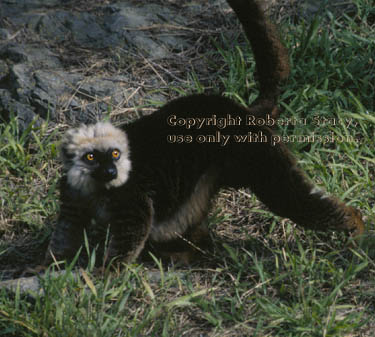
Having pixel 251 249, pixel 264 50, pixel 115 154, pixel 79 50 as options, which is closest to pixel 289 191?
pixel 251 249

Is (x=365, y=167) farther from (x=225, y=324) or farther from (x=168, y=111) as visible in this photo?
(x=225, y=324)

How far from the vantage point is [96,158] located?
3389mm

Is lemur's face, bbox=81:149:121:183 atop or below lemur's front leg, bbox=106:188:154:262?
atop

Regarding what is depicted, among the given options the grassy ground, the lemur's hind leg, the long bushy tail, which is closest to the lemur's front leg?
the grassy ground

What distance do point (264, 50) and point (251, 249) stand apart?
1.23 metres

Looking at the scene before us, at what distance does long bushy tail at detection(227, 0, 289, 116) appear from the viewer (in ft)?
11.9

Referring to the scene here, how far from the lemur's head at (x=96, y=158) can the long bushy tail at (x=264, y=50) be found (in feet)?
2.93

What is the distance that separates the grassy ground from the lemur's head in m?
0.43

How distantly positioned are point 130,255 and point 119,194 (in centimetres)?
35

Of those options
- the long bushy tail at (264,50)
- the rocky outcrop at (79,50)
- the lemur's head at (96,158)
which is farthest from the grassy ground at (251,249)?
the long bushy tail at (264,50)

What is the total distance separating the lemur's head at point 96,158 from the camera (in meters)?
3.37

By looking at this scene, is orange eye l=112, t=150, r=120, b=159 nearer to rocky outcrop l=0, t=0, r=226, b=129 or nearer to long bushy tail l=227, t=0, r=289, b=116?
long bushy tail l=227, t=0, r=289, b=116

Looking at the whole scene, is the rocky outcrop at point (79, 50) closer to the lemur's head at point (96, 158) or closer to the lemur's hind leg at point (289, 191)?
the lemur's head at point (96, 158)

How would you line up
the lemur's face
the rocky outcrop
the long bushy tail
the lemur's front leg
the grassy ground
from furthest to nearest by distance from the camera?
1. the rocky outcrop
2. the long bushy tail
3. the lemur's front leg
4. the lemur's face
5. the grassy ground
